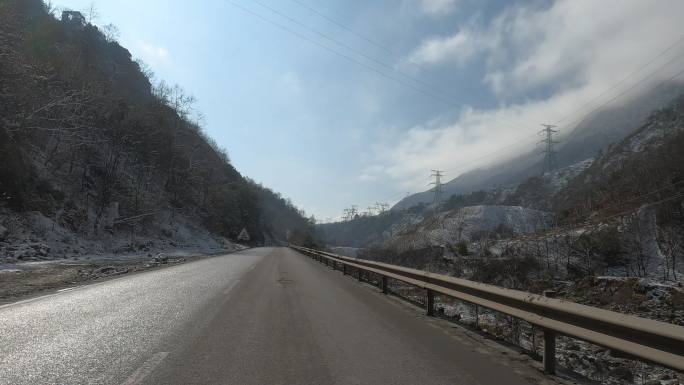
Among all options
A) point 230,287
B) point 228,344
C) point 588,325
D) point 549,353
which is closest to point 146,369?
point 228,344

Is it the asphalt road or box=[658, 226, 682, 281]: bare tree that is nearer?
the asphalt road

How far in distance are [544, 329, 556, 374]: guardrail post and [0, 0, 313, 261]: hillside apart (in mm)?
22131

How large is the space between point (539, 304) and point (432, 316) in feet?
13.6

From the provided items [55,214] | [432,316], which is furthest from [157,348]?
[55,214]

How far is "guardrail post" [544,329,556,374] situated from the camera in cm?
541

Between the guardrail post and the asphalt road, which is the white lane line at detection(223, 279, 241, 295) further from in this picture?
the guardrail post

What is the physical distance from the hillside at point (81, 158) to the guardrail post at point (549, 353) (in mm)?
22131

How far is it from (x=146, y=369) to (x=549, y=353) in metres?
4.49

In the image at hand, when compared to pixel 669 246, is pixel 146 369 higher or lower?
lower

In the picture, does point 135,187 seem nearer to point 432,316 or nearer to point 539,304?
point 432,316

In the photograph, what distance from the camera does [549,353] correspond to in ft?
18.0

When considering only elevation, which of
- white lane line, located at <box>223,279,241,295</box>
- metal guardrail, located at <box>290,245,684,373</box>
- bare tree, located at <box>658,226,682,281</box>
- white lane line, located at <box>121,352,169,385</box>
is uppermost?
bare tree, located at <box>658,226,682,281</box>

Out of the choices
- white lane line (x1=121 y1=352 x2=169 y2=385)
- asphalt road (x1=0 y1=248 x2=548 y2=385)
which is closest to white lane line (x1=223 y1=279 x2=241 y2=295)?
asphalt road (x1=0 y1=248 x2=548 y2=385)

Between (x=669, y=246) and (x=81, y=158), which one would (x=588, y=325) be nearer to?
(x=669, y=246)
